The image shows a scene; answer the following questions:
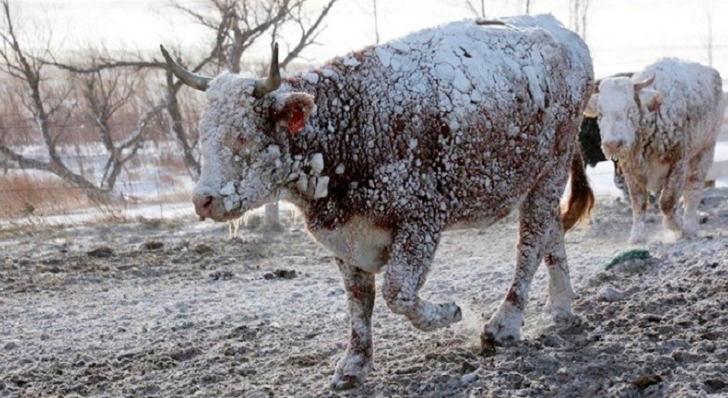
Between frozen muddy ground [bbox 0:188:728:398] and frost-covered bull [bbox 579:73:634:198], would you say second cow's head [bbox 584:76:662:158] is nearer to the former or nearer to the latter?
frozen muddy ground [bbox 0:188:728:398]

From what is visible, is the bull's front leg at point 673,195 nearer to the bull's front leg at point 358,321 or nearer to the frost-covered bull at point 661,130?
the frost-covered bull at point 661,130

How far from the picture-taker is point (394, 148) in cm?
464

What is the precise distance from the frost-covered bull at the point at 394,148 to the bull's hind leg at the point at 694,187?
5.66 metres

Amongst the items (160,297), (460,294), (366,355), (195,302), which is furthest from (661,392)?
(160,297)

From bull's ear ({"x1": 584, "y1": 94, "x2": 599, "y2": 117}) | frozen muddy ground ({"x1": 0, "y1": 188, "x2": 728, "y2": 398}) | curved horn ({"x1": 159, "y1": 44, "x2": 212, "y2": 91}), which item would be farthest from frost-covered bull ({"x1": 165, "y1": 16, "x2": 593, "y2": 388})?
bull's ear ({"x1": 584, "y1": 94, "x2": 599, "y2": 117})

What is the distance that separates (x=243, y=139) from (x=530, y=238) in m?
2.07

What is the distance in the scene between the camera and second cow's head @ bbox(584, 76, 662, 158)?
962cm

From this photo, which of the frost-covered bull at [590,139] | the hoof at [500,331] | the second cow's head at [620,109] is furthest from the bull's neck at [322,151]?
the frost-covered bull at [590,139]

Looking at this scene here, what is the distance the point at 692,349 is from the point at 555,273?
1377mm

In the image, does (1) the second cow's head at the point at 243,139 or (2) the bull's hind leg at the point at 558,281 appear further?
(2) the bull's hind leg at the point at 558,281

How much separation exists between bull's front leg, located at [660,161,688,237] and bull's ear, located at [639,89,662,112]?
761 mm

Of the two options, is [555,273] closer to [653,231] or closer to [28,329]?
[28,329]

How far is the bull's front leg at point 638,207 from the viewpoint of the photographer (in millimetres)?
10133

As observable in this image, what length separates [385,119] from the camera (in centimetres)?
466
